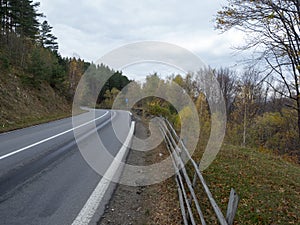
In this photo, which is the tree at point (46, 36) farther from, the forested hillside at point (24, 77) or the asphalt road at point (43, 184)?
the asphalt road at point (43, 184)

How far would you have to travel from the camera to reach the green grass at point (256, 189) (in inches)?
208

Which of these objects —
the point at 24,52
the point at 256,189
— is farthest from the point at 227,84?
the point at 256,189

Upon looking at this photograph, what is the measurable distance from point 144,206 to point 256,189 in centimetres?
349

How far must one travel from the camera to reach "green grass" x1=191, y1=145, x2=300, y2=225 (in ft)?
17.3

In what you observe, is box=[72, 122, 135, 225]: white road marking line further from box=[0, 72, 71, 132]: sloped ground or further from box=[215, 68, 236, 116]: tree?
box=[215, 68, 236, 116]: tree

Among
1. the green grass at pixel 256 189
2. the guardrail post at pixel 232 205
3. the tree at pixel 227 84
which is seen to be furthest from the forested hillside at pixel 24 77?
the tree at pixel 227 84

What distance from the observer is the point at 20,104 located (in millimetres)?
20953

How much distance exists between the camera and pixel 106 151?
9133 mm

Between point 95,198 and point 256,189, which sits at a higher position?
point 95,198

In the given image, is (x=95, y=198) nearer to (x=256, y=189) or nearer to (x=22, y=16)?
(x=256, y=189)

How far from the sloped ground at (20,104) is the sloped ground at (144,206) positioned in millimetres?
10880

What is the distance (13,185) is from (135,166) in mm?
3636

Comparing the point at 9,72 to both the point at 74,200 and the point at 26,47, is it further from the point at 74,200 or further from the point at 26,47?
the point at 74,200

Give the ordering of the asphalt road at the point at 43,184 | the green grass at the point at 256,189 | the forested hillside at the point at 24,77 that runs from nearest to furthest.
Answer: the asphalt road at the point at 43,184
the green grass at the point at 256,189
the forested hillside at the point at 24,77
